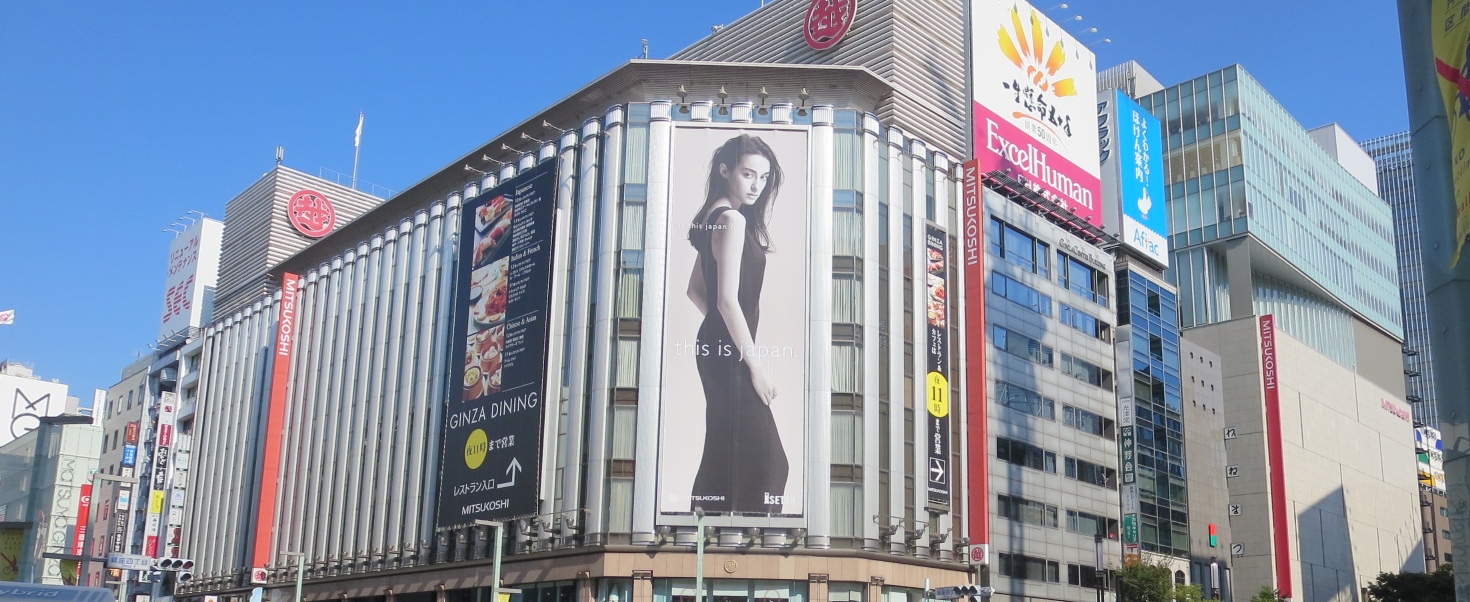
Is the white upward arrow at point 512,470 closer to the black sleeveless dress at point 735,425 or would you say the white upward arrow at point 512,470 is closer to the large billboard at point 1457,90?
the black sleeveless dress at point 735,425

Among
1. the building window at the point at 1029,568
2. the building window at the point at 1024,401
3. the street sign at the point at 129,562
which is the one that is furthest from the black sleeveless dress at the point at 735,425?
the street sign at the point at 129,562

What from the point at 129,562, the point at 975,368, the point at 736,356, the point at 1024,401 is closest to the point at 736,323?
the point at 736,356

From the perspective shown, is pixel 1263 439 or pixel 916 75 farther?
pixel 1263 439

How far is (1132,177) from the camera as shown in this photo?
89938mm

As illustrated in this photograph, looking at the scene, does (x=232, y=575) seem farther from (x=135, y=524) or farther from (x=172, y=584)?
(x=135, y=524)

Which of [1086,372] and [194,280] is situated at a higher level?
[194,280]

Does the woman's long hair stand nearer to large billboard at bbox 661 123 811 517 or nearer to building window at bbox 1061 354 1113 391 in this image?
large billboard at bbox 661 123 811 517

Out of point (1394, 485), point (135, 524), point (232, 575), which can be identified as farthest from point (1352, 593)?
point (135, 524)

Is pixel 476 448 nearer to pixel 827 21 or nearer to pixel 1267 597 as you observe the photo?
pixel 827 21

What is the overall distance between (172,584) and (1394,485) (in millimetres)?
107155

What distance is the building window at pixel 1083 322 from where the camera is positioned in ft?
243

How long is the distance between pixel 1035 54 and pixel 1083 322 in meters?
16.3

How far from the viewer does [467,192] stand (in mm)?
68562

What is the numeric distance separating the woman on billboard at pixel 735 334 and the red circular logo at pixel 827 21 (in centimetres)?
1570
